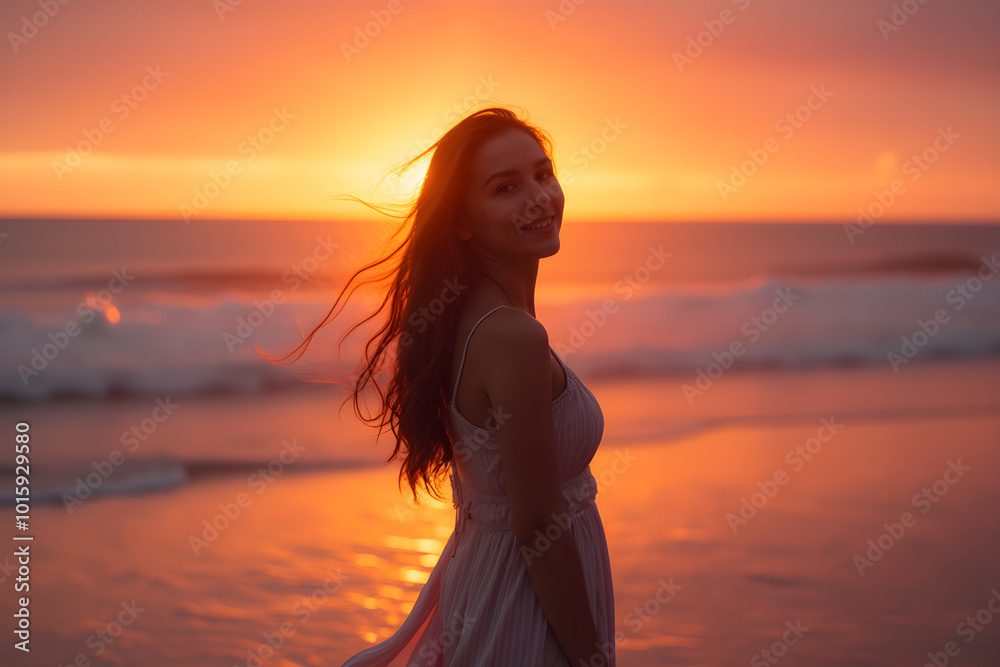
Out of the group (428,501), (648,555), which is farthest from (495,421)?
(428,501)

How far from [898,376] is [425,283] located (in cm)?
1121

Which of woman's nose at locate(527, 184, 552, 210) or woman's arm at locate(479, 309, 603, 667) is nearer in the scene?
woman's arm at locate(479, 309, 603, 667)

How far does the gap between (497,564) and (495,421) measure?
0.38 metres

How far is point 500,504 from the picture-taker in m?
1.96

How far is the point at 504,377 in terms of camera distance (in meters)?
1.71

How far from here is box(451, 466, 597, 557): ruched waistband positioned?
195 centimetres

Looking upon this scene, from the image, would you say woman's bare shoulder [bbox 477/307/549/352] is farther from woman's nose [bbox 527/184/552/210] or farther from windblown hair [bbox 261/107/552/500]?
woman's nose [bbox 527/184/552/210]

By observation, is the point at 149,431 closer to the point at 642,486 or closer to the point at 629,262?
the point at 642,486

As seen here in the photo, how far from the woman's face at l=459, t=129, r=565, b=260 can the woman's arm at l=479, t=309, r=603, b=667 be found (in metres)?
0.26

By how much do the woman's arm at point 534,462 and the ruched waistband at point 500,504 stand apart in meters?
0.17

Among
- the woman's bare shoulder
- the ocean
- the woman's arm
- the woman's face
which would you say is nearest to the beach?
the ocean

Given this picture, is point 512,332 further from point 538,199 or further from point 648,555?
point 648,555

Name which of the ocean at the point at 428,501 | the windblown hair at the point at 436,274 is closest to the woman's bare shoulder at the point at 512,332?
the windblown hair at the point at 436,274

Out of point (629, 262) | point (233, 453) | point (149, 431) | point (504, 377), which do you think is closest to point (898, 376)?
point (233, 453)
